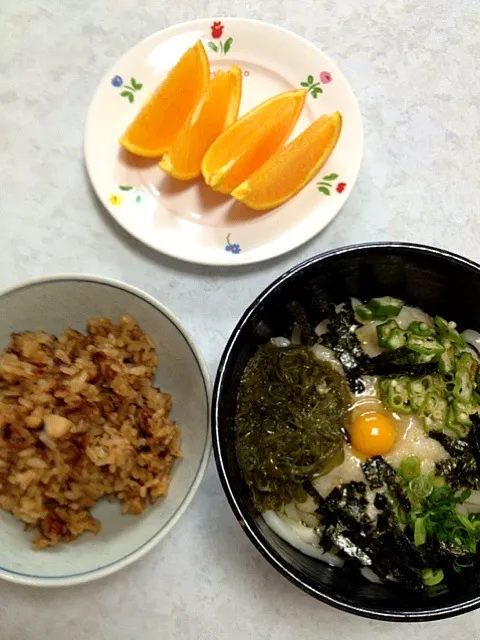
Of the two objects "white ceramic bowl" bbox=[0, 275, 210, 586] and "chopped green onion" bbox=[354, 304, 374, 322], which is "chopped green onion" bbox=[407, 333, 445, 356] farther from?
"white ceramic bowl" bbox=[0, 275, 210, 586]

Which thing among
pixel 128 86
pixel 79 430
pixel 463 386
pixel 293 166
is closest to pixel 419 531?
pixel 463 386

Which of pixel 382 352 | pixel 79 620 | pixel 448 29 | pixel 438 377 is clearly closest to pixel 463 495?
pixel 438 377

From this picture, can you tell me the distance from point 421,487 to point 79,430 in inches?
32.2

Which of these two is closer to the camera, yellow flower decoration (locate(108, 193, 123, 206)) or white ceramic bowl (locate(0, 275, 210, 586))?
white ceramic bowl (locate(0, 275, 210, 586))

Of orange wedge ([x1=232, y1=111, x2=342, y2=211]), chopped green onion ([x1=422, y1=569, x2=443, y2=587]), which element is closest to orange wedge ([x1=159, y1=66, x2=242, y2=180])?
orange wedge ([x1=232, y1=111, x2=342, y2=211])

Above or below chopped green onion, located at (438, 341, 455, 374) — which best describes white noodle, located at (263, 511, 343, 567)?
below

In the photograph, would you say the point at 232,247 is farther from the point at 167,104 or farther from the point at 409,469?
the point at 409,469

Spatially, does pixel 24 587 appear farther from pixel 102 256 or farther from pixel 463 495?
pixel 463 495

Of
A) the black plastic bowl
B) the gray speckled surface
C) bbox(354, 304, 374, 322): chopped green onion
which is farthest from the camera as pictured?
the gray speckled surface

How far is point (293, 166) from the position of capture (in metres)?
1.65

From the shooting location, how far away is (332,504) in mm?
1487

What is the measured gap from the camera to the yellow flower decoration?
168 cm

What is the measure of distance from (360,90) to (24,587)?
5.51 feet

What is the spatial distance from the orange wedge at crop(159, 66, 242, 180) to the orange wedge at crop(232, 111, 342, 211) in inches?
5.9
